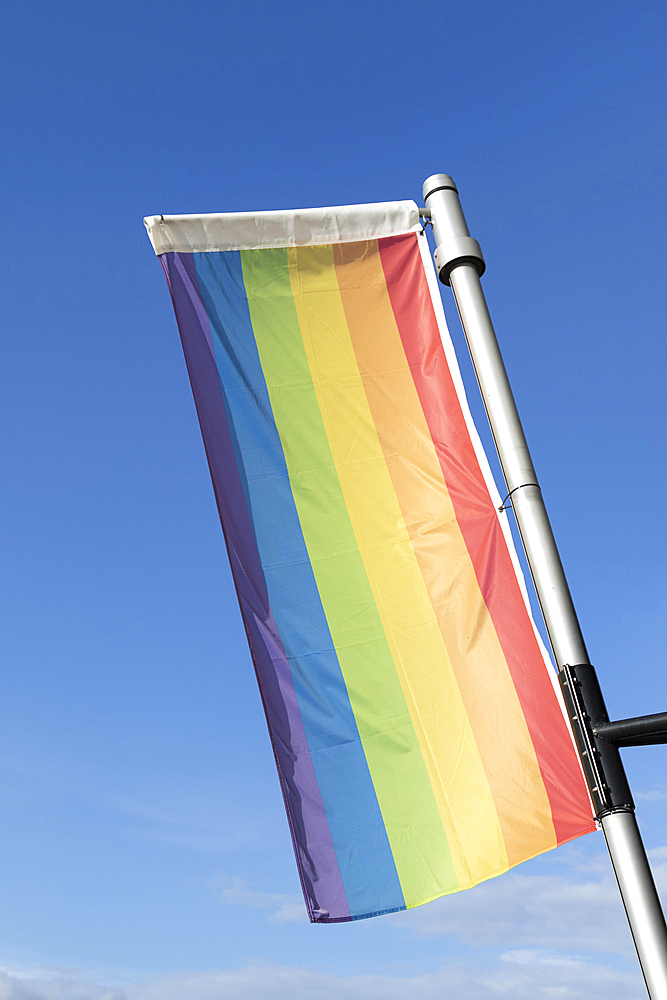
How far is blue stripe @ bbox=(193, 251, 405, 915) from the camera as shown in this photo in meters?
4.05

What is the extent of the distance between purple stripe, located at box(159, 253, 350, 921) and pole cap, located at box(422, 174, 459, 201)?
54.9 inches

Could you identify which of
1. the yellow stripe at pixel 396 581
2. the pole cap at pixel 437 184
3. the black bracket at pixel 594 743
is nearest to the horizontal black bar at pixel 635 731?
the black bracket at pixel 594 743

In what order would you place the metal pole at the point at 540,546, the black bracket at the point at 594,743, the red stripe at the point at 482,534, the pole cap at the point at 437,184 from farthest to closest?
the pole cap at the point at 437,184 → the red stripe at the point at 482,534 → the black bracket at the point at 594,743 → the metal pole at the point at 540,546

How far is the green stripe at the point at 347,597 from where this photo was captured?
13.3 ft

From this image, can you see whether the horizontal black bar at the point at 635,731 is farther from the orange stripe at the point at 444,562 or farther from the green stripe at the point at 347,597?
the green stripe at the point at 347,597

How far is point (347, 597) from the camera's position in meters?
4.49

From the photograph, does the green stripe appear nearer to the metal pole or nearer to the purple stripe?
the purple stripe

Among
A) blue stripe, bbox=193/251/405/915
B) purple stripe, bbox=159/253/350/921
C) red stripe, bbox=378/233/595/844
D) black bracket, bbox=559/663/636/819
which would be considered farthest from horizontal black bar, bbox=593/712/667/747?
purple stripe, bbox=159/253/350/921

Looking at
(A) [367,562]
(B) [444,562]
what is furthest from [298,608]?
(B) [444,562]

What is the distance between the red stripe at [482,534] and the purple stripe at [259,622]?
1037mm

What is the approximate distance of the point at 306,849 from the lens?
4070 millimetres

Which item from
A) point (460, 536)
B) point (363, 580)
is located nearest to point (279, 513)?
point (363, 580)

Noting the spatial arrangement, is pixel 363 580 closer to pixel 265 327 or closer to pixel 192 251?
pixel 265 327

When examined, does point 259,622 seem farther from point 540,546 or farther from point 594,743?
point 594,743
